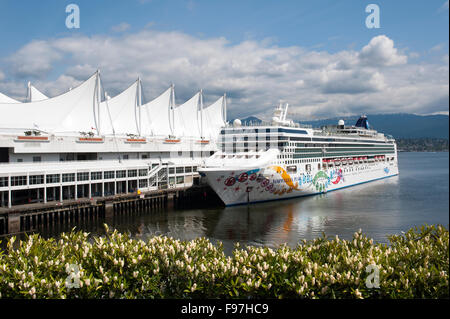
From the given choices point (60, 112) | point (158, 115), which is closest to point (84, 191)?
point (60, 112)

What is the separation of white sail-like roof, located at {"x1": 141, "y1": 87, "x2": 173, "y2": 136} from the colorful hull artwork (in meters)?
19.8

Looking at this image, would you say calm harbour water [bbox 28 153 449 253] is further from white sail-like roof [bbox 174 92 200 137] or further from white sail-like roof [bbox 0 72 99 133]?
white sail-like roof [bbox 174 92 200 137]

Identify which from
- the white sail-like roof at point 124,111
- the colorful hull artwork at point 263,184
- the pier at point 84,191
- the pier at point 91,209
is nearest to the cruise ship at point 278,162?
the colorful hull artwork at point 263,184

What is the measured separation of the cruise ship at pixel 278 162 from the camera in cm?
3098

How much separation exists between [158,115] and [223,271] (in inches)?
1691

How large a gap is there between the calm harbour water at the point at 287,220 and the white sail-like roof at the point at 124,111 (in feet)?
53.7

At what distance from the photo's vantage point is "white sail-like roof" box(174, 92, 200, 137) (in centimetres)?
5338

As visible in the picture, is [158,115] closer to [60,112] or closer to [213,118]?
[213,118]

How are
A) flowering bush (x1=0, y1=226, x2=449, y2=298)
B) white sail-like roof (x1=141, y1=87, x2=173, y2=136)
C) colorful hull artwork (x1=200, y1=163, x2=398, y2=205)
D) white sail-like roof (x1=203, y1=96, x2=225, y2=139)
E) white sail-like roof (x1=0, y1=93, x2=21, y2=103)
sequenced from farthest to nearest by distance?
1. white sail-like roof (x1=203, y1=96, x2=225, y2=139)
2. white sail-like roof (x1=141, y1=87, x2=173, y2=136)
3. white sail-like roof (x1=0, y1=93, x2=21, y2=103)
4. colorful hull artwork (x1=200, y1=163, x2=398, y2=205)
5. flowering bush (x1=0, y1=226, x2=449, y2=298)

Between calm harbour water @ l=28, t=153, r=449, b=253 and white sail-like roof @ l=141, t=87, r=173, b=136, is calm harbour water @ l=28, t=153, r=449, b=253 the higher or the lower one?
the lower one

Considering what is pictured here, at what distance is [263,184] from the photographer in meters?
32.2

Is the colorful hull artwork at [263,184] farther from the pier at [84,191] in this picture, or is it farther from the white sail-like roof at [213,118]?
the white sail-like roof at [213,118]

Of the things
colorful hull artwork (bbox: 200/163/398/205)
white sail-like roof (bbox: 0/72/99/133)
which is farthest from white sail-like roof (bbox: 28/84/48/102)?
colorful hull artwork (bbox: 200/163/398/205)
